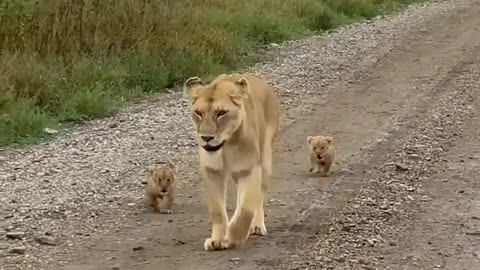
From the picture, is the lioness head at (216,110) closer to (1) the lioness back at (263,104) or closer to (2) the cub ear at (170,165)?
(1) the lioness back at (263,104)

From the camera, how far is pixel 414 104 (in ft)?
41.3

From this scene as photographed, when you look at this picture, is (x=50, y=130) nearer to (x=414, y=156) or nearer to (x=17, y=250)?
(x=414, y=156)

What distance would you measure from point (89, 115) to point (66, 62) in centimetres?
152

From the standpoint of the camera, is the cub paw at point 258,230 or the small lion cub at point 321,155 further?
the small lion cub at point 321,155

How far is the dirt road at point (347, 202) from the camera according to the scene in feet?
22.1

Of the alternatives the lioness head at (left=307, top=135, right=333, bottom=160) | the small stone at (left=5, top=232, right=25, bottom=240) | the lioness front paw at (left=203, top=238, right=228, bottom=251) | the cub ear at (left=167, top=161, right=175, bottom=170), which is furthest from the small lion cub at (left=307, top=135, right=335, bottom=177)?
the small stone at (left=5, top=232, right=25, bottom=240)

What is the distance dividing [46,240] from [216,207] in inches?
47.3

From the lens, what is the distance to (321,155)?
29.5 ft

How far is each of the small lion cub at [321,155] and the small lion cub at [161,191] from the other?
1.54 metres

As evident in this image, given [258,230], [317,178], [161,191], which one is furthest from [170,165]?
[258,230]

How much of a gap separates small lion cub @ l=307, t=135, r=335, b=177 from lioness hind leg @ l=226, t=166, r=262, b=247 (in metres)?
2.29

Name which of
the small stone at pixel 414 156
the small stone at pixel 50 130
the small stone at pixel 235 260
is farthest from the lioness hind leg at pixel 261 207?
the small stone at pixel 50 130

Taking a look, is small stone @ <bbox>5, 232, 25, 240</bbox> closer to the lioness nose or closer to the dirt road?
the dirt road

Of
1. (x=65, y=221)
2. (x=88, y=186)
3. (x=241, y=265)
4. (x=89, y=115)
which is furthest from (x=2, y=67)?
(x=241, y=265)
